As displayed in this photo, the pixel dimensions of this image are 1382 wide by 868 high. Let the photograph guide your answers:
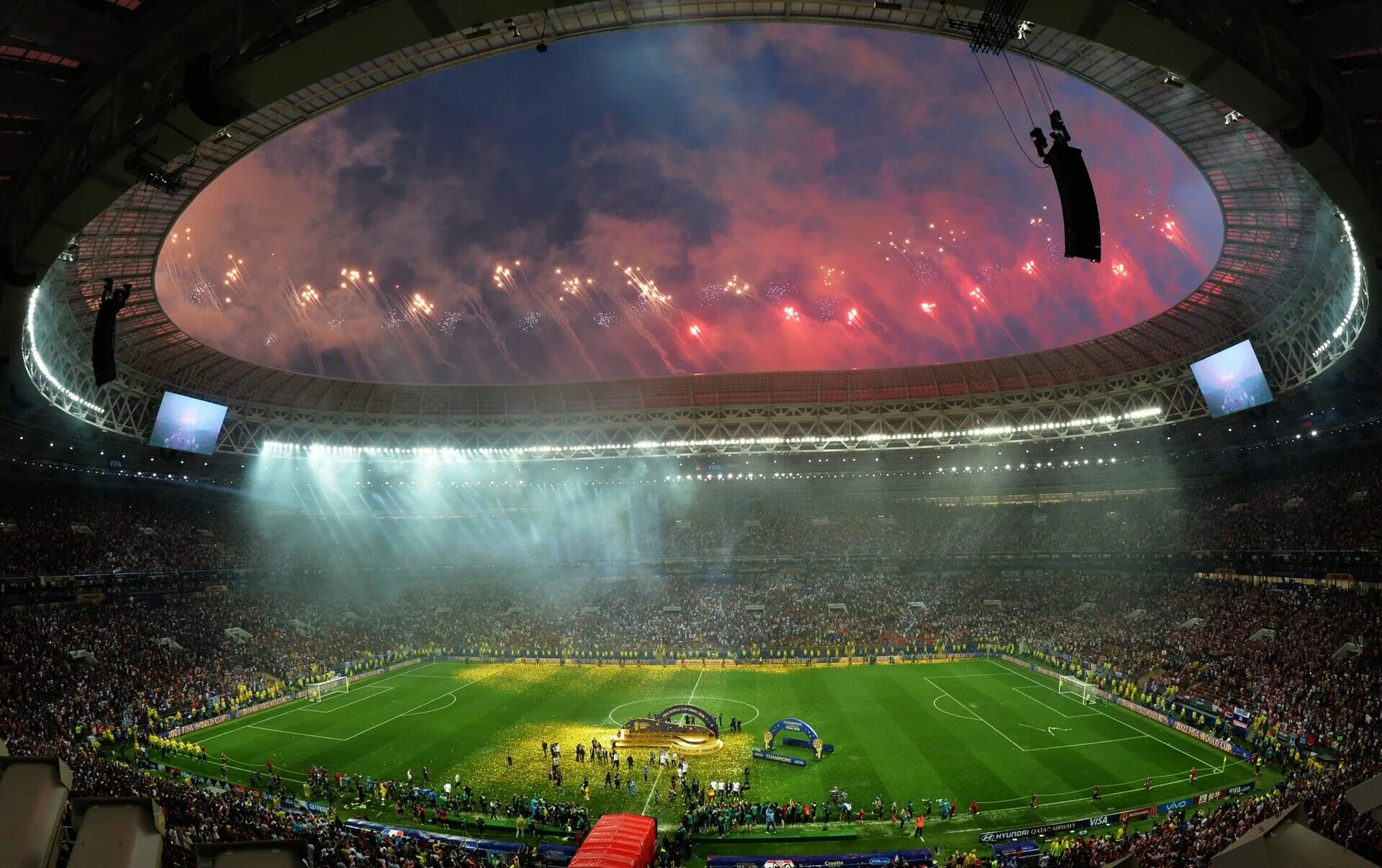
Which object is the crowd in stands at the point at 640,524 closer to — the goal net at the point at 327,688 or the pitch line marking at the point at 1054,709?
the goal net at the point at 327,688

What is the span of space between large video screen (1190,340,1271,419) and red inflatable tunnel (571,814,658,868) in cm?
3248

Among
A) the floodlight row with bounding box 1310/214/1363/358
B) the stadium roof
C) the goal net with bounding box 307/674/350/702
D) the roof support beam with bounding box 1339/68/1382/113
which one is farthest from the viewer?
the goal net with bounding box 307/674/350/702

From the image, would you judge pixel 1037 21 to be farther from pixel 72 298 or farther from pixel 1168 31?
pixel 72 298

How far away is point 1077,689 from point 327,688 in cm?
3970

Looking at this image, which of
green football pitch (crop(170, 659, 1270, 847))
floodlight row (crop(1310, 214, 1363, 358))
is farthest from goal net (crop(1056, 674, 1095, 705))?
floodlight row (crop(1310, 214, 1363, 358))

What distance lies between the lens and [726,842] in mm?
22453

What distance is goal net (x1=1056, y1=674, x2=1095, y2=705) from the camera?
36.2 meters

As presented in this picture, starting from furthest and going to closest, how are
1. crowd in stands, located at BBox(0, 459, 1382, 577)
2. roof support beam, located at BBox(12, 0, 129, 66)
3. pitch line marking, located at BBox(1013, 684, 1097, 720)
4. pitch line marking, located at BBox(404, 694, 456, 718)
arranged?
1. crowd in stands, located at BBox(0, 459, 1382, 577)
2. pitch line marking, located at BBox(404, 694, 456, 718)
3. pitch line marking, located at BBox(1013, 684, 1097, 720)
4. roof support beam, located at BBox(12, 0, 129, 66)

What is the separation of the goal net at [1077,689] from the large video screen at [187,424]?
154ft

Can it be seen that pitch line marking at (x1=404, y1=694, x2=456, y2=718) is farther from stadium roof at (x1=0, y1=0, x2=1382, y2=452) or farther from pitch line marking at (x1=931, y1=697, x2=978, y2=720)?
pitch line marking at (x1=931, y1=697, x2=978, y2=720)

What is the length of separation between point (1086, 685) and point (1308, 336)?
18.5m

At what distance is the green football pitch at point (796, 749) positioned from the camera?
2531 centimetres

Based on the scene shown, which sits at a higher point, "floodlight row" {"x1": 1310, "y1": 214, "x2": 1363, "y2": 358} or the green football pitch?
"floodlight row" {"x1": 1310, "y1": 214, "x2": 1363, "y2": 358}

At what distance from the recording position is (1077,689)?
37781 millimetres
